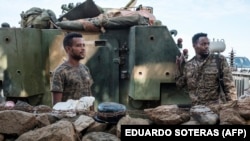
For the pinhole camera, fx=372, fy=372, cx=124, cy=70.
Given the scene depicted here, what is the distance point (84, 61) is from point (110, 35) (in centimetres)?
55

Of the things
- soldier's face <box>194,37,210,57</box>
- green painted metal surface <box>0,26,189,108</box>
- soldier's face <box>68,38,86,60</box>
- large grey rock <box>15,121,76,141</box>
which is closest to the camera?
large grey rock <box>15,121,76,141</box>

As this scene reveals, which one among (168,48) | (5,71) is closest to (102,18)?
(168,48)

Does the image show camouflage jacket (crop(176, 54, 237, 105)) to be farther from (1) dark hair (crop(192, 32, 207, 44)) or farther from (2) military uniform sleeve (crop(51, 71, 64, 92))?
(2) military uniform sleeve (crop(51, 71, 64, 92))

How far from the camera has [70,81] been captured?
3.86 m

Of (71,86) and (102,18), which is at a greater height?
(102,18)

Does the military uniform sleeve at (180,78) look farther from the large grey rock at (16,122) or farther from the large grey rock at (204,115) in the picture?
the large grey rock at (16,122)

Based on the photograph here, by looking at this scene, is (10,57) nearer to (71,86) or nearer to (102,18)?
(102,18)

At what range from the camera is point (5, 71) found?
527 centimetres

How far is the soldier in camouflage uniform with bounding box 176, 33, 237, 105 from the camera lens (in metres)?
4.19

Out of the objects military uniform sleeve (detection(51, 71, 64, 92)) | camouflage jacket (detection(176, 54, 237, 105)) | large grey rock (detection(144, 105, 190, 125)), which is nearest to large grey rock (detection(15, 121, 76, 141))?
large grey rock (detection(144, 105, 190, 125))

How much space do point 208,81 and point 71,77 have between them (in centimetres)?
155

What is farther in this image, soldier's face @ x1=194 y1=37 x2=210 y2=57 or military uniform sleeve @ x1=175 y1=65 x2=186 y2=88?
military uniform sleeve @ x1=175 y1=65 x2=186 y2=88

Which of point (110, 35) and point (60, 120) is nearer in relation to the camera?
point (60, 120)

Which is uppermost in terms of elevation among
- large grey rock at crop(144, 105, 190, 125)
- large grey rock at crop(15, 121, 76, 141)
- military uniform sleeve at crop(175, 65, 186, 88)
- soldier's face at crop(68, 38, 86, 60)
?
soldier's face at crop(68, 38, 86, 60)
